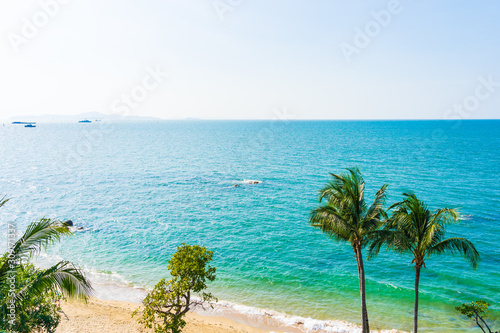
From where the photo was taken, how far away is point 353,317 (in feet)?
81.4

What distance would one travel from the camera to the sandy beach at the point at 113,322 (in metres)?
22.3

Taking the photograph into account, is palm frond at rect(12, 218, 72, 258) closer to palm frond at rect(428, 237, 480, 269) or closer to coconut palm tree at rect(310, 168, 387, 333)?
coconut palm tree at rect(310, 168, 387, 333)

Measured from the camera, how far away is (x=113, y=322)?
23.3m

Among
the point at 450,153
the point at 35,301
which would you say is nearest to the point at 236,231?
the point at 35,301

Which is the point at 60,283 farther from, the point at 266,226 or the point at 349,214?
the point at 266,226

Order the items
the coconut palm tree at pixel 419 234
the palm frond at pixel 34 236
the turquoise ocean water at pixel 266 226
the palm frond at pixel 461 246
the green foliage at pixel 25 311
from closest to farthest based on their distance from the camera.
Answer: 1. the green foliage at pixel 25 311
2. the palm frond at pixel 34 236
3. the palm frond at pixel 461 246
4. the coconut palm tree at pixel 419 234
5. the turquoise ocean water at pixel 266 226

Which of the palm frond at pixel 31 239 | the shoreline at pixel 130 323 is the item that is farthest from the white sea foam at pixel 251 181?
the palm frond at pixel 31 239

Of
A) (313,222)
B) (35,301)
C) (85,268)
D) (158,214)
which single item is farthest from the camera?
(158,214)

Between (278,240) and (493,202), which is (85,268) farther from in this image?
(493,202)

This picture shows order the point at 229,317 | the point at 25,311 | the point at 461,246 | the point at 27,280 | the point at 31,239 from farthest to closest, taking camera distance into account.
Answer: the point at 229,317, the point at 461,246, the point at 25,311, the point at 27,280, the point at 31,239

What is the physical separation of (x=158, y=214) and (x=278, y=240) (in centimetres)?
2182

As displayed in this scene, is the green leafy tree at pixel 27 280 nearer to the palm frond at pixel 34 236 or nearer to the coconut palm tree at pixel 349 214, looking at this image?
the palm frond at pixel 34 236

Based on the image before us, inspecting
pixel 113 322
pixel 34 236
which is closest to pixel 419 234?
pixel 34 236

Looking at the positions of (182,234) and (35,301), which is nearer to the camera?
(35,301)
